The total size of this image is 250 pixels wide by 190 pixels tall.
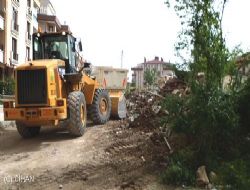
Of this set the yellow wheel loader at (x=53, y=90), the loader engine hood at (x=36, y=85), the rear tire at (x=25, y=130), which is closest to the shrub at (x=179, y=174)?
the yellow wheel loader at (x=53, y=90)

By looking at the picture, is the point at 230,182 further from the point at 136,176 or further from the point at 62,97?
the point at 62,97

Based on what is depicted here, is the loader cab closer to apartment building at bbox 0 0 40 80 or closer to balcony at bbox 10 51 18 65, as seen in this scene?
apartment building at bbox 0 0 40 80

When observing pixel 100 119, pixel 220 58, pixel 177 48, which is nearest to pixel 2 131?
pixel 100 119

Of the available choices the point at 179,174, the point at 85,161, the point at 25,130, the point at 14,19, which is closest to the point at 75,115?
the point at 25,130

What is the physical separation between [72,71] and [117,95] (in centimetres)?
443

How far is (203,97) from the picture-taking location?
31.5ft

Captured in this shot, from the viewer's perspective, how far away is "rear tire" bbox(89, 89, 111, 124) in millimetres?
15742

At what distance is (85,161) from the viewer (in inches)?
423

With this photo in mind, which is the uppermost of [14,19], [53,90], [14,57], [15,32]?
[14,19]

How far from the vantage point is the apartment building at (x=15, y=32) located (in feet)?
134

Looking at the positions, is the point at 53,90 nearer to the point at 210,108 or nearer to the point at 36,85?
the point at 36,85
